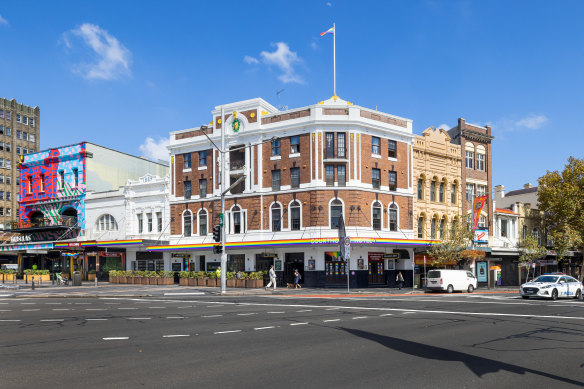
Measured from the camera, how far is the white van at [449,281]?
118 ft

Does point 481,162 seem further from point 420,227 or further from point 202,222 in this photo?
point 202,222

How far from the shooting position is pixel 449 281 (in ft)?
119

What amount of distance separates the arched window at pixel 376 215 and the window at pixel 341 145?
495cm

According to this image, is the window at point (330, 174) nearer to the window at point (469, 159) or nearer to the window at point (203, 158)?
the window at point (203, 158)

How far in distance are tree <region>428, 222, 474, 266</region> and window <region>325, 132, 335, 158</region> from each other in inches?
444

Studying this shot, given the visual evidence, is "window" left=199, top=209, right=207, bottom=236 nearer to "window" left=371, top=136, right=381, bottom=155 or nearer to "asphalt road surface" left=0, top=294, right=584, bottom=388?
"window" left=371, top=136, right=381, bottom=155

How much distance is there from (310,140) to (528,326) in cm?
2839

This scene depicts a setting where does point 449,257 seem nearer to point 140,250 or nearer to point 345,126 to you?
point 345,126

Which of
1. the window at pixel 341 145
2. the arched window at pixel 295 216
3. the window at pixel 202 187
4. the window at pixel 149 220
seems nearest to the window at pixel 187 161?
the window at pixel 202 187

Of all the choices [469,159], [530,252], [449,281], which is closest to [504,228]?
[530,252]

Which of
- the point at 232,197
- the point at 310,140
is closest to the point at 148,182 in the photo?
the point at 232,197

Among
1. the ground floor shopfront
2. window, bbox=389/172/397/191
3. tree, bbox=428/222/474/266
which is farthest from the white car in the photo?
window, bbox=389/172/397/191

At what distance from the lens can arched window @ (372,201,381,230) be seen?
42469 millimetres

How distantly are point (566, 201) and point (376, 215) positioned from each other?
1893cm
